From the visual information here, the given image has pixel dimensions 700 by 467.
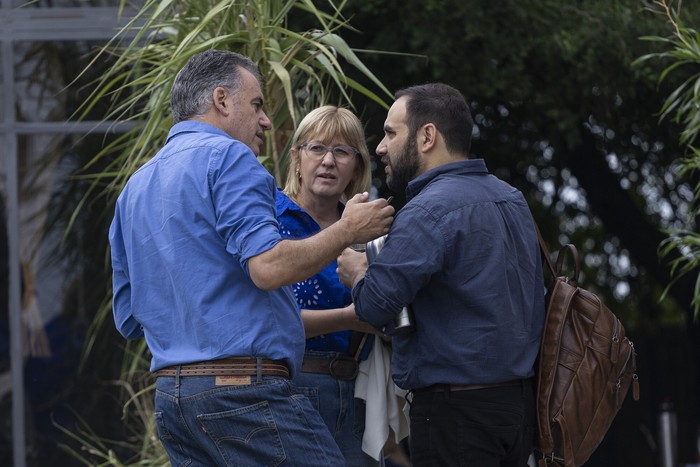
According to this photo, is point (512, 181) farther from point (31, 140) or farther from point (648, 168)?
point (31, 140)

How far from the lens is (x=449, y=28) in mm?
6148

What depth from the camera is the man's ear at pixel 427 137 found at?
2.97 metres

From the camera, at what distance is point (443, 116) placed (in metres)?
2.97

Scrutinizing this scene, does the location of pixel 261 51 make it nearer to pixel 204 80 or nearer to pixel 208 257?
pixel 204 80

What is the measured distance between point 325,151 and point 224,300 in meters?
0.93

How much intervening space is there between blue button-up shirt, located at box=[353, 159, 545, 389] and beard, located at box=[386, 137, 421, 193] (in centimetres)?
7

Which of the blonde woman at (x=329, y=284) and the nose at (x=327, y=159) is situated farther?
the nose at (x=327, y=159)

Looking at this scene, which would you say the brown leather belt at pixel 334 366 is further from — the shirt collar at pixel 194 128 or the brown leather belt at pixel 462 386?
the shirt collar at pixel 194 128

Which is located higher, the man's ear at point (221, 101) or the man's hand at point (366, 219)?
the man's ear at point (221, 101)

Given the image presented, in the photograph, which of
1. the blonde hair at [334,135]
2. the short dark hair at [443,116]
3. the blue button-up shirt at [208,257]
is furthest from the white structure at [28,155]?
the blue button-up shirt at [208,257]

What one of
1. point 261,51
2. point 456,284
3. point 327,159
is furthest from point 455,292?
point 261,51

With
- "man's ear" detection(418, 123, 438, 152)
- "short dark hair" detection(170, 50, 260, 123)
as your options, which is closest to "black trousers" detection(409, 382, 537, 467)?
"man's ear" detection(418, 123, 438, 152)

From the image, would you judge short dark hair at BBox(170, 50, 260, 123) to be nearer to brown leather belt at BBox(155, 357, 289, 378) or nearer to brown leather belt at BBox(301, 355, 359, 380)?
Result: brown leather belt at BBox(155, 357, 289, 378)

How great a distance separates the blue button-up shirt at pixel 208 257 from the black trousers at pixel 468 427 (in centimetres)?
42
